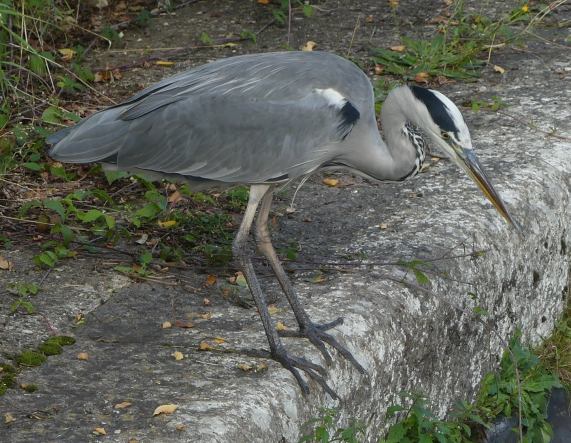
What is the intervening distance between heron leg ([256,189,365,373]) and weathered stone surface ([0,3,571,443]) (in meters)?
0.04

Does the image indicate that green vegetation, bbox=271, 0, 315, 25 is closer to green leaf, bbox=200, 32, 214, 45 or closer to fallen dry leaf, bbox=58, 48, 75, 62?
green leaf, bbox=200, 32, 214, 45

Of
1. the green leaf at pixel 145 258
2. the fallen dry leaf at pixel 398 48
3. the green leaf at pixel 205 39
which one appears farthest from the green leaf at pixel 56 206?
the fallen dry leaf at pixel 398 48

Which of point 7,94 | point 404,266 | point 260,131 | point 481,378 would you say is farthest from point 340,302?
point 7,94

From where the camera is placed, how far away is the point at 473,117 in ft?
17.6

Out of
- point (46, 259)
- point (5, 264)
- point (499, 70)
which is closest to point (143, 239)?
point (46, 259)

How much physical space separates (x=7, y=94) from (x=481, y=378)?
2.72 meters

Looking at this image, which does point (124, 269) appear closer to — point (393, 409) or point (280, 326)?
point (280, 326)

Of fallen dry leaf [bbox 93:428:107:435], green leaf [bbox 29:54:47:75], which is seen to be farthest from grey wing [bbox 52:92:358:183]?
green leaf [bbox 29:54:47:75]

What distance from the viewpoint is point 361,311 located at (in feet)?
12.2

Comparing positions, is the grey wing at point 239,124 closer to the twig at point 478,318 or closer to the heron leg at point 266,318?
the heron leg at point 266,318

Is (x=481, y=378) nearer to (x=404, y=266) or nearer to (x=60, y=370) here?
(x=404, y=266)

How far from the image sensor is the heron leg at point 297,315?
3.52m

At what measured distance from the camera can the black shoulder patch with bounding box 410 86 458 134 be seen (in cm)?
373

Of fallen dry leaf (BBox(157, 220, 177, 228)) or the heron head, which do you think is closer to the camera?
the heron head
